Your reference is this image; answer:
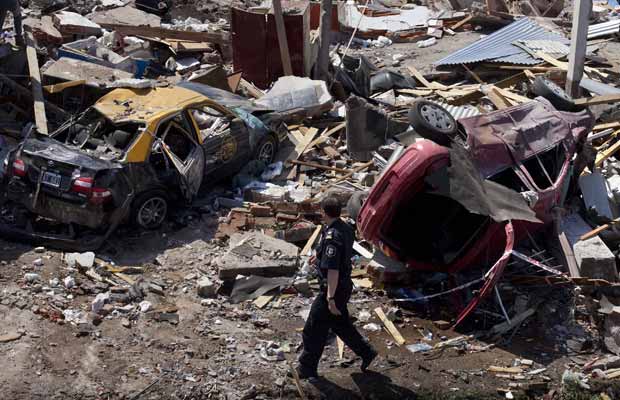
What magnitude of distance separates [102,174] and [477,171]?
435 centimetres

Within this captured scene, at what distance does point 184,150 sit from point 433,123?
3.61 m

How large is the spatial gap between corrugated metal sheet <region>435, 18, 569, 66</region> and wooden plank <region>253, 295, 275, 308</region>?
30.3 feet

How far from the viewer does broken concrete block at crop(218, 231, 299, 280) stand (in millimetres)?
10258

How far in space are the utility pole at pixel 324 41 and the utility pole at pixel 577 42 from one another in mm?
4383

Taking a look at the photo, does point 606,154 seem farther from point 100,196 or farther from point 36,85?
point 36,85

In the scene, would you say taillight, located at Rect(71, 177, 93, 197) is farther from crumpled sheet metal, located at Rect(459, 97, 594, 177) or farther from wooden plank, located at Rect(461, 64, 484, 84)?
wooden plank, located at Rect(461, 64, 484, 84)

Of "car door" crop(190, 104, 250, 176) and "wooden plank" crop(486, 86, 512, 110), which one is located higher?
"car door" crop(190, 104, 250, 176)

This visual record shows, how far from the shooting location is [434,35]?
21.4 m

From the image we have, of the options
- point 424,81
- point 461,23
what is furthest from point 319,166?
point 461,23

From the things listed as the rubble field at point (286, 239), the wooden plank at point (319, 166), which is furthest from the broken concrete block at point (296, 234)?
the wooden plank at point (319, 166)

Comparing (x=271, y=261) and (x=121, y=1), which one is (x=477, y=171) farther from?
(x=121, y=1)

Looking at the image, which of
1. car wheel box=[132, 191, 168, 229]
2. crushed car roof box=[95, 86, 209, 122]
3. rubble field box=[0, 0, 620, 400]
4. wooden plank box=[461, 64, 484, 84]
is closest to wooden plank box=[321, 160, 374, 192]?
rubble field box=[0, 0, 620, 400]

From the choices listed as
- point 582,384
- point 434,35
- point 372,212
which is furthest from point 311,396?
point 434,35

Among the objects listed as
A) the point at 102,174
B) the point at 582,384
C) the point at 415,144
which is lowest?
the point at 582,384
